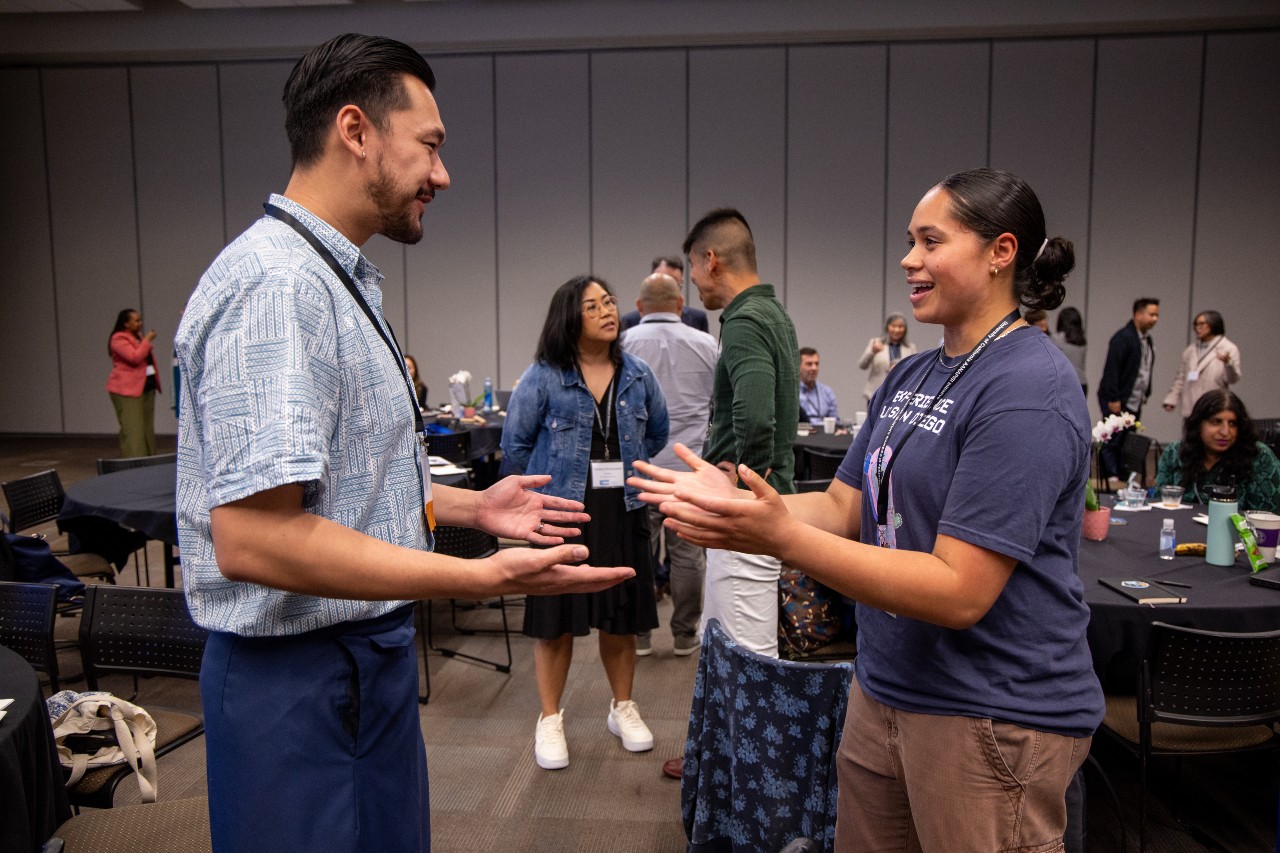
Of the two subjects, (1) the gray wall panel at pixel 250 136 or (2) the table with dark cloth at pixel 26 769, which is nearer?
(2) the table with dark cloth at pixel 26 769

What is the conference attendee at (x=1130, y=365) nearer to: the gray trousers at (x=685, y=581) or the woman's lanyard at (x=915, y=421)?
the gray trousers at (x=685, y=581)

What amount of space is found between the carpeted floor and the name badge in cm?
102

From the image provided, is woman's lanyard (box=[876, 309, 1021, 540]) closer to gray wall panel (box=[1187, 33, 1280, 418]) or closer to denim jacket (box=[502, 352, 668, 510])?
denim jacket (box=[502, 352, 668, 510])

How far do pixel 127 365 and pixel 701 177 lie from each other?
6.33 metres

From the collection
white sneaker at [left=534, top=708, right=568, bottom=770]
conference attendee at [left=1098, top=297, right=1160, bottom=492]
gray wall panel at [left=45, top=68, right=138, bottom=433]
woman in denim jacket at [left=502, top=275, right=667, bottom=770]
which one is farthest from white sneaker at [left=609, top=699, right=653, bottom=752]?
gray wall panel at [left=45, top=68, right=138, bottom=433]

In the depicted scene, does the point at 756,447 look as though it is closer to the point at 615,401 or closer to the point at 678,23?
the point at 615,401

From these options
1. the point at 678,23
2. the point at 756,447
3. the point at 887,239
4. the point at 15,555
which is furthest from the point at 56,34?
the point at 756,447

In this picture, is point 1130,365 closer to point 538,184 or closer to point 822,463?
point 822,463

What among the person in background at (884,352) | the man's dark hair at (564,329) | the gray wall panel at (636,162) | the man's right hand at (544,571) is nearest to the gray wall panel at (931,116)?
the person in background at (884,352)

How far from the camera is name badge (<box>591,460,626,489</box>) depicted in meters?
3.13

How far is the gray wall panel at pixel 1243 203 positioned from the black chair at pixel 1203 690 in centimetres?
864

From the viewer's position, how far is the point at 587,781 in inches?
122

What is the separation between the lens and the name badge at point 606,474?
3135mm

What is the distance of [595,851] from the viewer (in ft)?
8.73
